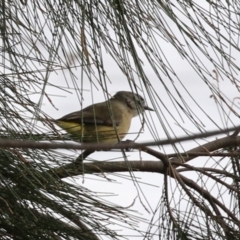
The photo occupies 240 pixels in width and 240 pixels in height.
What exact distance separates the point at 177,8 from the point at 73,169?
467mm

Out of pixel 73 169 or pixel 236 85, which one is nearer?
pixel 236 85

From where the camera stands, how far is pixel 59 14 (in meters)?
1.15

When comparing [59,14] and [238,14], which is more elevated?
[238,14]

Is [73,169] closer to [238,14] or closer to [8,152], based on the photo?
[8,152]

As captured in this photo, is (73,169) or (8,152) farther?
(73,169)

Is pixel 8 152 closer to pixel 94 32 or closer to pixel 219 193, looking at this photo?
pixel 94 32

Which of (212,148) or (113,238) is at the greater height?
(212,148)

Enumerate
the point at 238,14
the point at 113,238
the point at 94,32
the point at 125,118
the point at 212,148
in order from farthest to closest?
the point at 125,118 < the point at 212,148 < the point at 113,238 < the point at 238,14 < the point at 94,32

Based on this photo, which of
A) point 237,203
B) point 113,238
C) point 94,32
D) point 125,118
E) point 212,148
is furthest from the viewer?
point 125,118

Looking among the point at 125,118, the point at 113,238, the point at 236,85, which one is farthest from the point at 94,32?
the point at 125,118

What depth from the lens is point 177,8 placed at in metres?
1.12

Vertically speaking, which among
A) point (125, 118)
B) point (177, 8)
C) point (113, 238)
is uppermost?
point (125, 118)

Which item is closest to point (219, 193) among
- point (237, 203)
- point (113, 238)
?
point (237, 203)

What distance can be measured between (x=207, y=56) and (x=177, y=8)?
0.37 ft
